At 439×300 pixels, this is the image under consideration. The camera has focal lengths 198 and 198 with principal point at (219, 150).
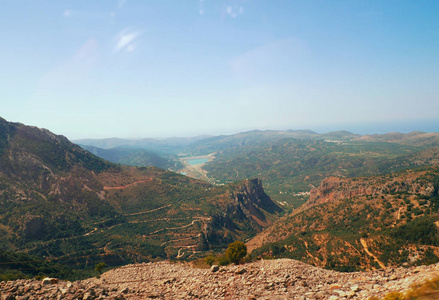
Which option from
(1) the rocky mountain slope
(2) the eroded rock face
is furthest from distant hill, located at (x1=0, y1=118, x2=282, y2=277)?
(2) the eroded rock face

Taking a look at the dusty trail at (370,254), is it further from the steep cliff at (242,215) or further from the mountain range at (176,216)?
the steep cliff at (242,215)

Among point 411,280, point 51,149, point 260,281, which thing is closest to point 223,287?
point 260,281

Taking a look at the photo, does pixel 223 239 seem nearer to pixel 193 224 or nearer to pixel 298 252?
pixel 193 224

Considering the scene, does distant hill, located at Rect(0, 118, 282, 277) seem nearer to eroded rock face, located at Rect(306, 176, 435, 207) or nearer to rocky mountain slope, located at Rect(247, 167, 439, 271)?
rocky mountain slope, located at Rect(247, 167, 439, 271)

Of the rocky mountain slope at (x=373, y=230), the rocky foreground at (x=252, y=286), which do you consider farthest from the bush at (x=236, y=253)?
the rocky mountain slope at (x=373, y=230)

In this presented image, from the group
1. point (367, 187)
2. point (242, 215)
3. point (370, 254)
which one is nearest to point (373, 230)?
point (370, 254)
